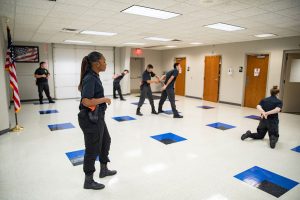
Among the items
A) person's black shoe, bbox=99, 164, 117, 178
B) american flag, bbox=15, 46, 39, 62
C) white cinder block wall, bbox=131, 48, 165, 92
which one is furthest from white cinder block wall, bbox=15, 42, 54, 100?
person's black shoe, bbox=99, 164, 117, 178

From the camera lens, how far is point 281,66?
7.30 m

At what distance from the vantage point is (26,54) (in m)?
9.10

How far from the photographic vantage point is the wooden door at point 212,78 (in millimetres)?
9518

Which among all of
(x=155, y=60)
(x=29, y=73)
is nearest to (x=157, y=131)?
(x=29, y=73)

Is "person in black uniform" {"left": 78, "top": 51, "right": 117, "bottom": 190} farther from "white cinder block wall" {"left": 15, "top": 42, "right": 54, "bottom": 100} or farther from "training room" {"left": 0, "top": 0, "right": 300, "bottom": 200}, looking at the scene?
"white cinder block wall" {"left": 15, "top": 42, "right": 54, "bottom": 100}

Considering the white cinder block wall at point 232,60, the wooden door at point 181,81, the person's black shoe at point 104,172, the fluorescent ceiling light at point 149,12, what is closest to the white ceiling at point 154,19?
the fluorescent ceiling light at point 149,12

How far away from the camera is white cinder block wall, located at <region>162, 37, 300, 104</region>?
291 inches

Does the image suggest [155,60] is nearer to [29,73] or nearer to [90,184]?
[29,73]

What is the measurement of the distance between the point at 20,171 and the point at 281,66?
26.5 feet

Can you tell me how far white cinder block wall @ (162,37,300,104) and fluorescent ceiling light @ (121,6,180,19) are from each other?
505 centimetres

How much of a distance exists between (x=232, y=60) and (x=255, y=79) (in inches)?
50.1

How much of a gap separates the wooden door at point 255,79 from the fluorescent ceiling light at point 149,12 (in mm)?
5244

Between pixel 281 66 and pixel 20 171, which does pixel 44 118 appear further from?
pixel 281 66

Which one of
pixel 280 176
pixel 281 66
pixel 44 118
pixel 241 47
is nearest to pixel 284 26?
pixel 281 66
